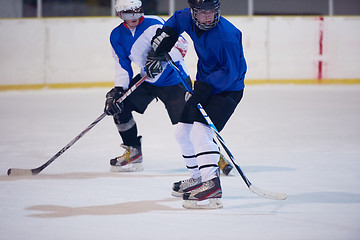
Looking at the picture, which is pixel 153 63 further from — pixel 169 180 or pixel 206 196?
pixel 206 196

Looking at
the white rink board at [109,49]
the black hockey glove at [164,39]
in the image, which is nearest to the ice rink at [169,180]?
the black hockey glove at [164,39]

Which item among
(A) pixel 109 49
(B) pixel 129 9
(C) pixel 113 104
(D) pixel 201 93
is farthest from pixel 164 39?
(A) pixel 109 49

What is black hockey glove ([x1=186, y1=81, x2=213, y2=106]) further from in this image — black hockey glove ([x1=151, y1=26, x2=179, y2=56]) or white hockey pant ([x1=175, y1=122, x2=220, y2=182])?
black hockey glove ([x1=151, y1=26, x2=179, y2=56])

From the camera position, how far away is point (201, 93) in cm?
297

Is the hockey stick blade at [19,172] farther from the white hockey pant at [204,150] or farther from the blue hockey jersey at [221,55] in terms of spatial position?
the blue hockey jersey at [221,55]

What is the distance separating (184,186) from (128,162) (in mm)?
687

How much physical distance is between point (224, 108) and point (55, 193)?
934mm

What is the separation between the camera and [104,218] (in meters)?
2.74

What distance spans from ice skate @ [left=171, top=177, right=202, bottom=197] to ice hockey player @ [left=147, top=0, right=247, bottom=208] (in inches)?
3.6

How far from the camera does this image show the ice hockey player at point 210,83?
288 centimetres

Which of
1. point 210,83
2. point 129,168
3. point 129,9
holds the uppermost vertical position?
point 129,9

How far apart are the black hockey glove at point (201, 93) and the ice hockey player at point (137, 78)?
1.94 ft

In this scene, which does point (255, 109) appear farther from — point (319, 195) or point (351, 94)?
point (319, 195)

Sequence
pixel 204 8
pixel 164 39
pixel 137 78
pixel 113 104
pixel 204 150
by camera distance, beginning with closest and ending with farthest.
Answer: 1. pixel 204 8
2. pixel 204 150
3. pixel 164 39
4. pixel 113 104
5. pixel 137 78
